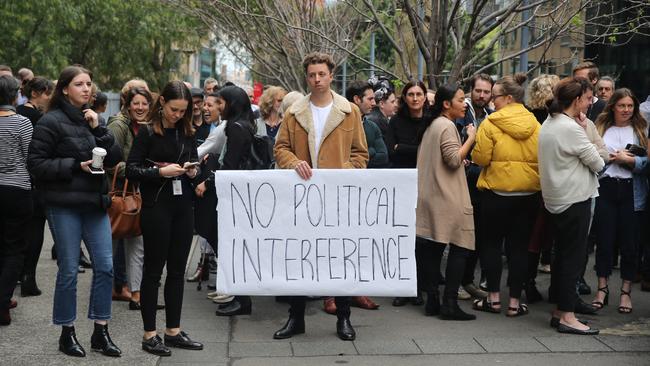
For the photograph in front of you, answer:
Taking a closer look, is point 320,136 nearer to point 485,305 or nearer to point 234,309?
point 234,309

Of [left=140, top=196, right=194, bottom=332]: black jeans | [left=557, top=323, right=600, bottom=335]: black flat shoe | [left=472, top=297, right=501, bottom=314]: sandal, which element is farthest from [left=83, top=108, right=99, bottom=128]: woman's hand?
[left=557, top=323, right=600, bottom=335]: black flat shoe

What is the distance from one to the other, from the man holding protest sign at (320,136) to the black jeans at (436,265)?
1078mm

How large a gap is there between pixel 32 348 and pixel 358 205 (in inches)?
100

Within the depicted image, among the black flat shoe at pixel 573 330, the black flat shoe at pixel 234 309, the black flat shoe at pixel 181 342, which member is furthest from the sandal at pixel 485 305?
the black flat shoe at pixel 181 342

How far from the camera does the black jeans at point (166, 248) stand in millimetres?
6594

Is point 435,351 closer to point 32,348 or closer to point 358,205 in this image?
point 358,205

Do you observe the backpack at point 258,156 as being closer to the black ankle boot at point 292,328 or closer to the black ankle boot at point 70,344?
the black ankle boot at point 292,328

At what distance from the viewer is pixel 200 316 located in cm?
821

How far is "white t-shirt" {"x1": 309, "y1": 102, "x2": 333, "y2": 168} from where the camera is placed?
730 cm

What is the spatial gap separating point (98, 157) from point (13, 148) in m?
1.49

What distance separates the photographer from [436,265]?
27.1 feet

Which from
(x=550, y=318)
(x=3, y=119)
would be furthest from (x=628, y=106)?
(x=3, y=119)

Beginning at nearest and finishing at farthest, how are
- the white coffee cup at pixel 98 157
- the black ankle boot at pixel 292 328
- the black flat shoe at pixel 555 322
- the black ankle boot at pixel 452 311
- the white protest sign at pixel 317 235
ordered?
the white coffee cup at pixel 98 157 → the white protest sign at pixel 317 235 → the black ankle boot at pixel 292 328 → the black flat shoe at pixel 555 322 → the black ankle boot at pixel 452 311

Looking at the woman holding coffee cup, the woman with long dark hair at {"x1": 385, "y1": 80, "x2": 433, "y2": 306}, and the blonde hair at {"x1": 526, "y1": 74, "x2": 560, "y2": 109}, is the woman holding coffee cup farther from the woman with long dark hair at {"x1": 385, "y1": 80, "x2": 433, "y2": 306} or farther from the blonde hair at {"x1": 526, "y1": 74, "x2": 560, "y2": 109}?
the blonde hair at {"x1": 526, "y1": 74, "x2": 560, "y2": 109}
